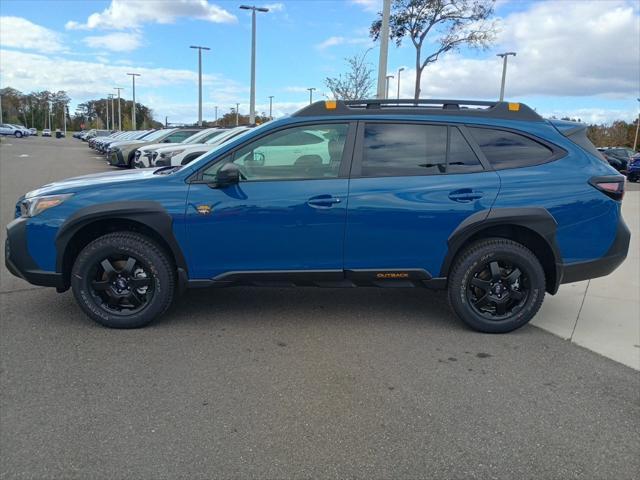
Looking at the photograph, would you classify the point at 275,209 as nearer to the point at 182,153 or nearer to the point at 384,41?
the point at 384,41

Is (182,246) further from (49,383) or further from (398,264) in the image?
(398,264)

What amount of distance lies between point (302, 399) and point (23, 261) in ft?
8.38

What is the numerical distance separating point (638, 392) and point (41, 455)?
3621mm

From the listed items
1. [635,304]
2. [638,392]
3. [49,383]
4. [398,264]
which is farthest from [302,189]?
[635,304]

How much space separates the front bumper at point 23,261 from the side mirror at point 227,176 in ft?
4.89

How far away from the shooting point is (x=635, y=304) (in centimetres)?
539

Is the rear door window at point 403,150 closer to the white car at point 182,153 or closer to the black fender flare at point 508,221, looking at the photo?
the black fender flare at point 508,221

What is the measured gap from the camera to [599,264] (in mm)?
4371

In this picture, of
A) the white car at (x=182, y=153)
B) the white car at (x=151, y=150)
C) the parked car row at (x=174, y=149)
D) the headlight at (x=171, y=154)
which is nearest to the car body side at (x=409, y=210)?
the parked car row at (x=174, y=149)

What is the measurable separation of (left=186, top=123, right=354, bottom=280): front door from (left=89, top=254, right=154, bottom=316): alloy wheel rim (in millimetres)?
421

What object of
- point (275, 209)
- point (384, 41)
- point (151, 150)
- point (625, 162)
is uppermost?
point (384, 41)

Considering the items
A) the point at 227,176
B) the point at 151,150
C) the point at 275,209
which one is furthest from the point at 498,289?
the point at 151,150

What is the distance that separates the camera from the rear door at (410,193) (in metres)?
4.21

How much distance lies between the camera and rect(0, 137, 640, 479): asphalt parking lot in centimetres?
273
